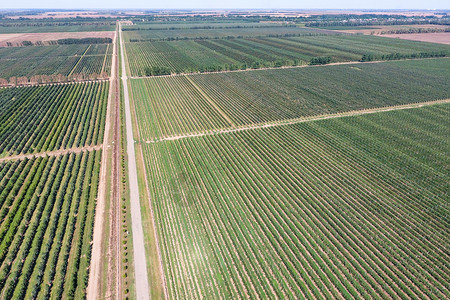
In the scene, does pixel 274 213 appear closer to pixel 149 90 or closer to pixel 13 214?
pixel 13 214

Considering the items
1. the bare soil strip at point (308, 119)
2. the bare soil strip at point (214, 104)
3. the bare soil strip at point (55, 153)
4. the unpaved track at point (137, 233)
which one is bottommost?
the unpaved track at point (137, 233)

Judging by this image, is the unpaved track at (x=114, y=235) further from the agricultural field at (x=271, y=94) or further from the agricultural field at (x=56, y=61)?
the agricultural field at (x=56, y=61)

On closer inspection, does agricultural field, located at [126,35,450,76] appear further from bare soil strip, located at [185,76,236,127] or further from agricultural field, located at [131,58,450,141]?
bare soil strip, located at [185,76,236,127]

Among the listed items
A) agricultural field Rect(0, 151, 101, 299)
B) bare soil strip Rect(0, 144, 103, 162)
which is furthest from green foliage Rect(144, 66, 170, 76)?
agricultural field Rect(0, 151, 101, 299)

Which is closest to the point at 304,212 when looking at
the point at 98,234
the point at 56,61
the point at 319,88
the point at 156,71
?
the point at 98,234

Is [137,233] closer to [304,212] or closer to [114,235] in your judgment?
[114,235]

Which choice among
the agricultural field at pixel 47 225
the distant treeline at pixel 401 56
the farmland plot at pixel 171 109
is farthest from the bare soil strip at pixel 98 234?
the distant treeline at pixel 401 56
